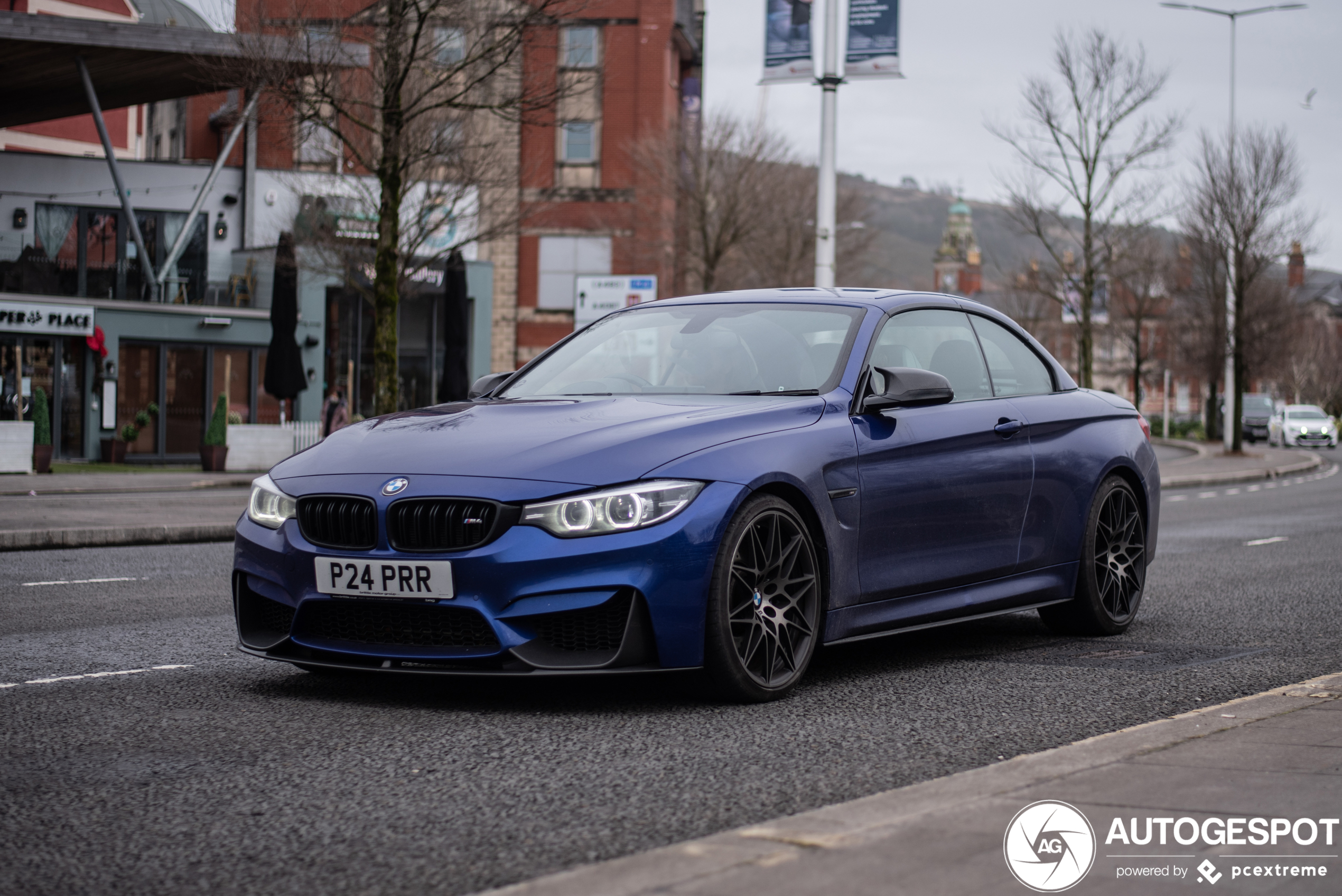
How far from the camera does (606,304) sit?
3800 centimetres

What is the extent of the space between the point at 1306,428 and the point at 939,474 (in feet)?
204

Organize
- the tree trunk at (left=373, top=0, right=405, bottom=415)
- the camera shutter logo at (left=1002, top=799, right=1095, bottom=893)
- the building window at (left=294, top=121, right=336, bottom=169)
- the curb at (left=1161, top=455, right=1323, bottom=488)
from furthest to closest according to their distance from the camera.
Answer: the curb at (left=1161, top=455, right=1323, bottom=488), the building window at (left=294, top=121, right=336, bottom=169), the tree trunk at (left=373, top=0, right=405, bottom=415), the camera shutter logo at (left=1002, top=799, right=1095, bottom=893)

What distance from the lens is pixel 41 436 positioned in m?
27.1

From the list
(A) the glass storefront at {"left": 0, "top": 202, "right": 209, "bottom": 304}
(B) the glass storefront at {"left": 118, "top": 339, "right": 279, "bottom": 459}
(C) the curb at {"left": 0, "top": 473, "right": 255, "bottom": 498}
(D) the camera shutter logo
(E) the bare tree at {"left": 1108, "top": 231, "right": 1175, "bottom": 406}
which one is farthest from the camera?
(E) the bare tree at {"left": 1108, "top": 231, "right": 1175, "bottom": 406}

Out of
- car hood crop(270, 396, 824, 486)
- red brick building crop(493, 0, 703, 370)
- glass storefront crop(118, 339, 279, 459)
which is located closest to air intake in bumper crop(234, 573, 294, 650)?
car hood crop(270, 396, 824, 486)

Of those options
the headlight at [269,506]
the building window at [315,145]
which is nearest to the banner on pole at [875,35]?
the building window at [315,145]

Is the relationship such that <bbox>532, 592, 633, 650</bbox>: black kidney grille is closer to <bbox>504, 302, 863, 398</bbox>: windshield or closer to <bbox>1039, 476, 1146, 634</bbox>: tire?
<bbox>504, 302, 863, 398</bbox>: windshield

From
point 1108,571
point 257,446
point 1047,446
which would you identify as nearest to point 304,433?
point 257,446

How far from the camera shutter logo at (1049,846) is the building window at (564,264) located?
50.1 m

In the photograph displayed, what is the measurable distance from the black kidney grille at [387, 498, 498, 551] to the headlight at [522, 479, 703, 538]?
14 centimetres

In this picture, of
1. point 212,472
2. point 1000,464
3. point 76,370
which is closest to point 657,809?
point 1000,464

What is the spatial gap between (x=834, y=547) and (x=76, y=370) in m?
32.1

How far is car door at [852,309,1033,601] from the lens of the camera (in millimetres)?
5938

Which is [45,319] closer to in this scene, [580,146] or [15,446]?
[15,446]
